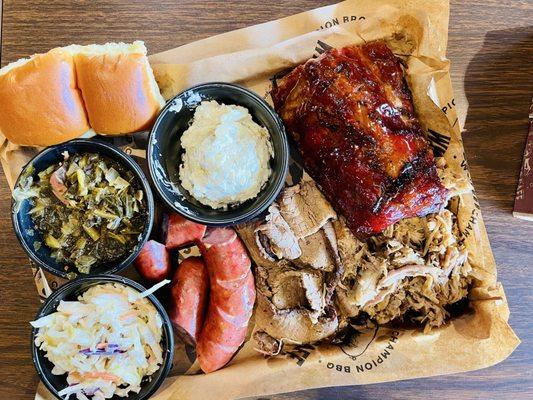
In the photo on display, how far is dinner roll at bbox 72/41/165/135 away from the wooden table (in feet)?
1.24

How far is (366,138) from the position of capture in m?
2.71

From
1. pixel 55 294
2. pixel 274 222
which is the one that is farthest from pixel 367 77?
pixel 55 294

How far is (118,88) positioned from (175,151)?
467 mm

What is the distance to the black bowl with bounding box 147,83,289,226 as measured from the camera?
2.71m

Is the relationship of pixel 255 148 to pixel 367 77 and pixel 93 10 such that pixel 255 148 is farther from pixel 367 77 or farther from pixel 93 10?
pixel 93 10

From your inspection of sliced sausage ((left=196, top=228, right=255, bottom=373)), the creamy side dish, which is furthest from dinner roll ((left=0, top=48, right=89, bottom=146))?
sliced sausage ((left=196, top=228, right=255, bottom=373))

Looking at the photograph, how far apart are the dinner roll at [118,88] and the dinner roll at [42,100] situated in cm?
7

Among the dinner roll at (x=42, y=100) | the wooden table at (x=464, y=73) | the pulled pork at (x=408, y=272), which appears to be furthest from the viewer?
the wooden table at (x=464, y=73)

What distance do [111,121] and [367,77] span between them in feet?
4.35

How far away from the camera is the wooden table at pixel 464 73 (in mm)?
3012

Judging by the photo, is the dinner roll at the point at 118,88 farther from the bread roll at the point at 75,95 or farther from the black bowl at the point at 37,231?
the black bowl at the point at 37,231

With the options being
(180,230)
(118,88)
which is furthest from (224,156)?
(118,88)

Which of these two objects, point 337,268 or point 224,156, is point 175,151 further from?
point 337,268

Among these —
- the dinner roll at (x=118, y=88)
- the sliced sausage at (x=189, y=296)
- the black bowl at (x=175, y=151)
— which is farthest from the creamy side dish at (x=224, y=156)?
the sliced sausage at (x=189, y=296)
